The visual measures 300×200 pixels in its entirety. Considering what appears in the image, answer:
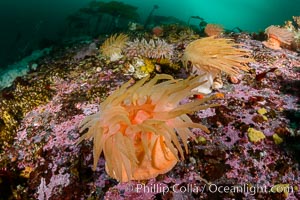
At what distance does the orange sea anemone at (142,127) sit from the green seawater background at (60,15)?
490 inches

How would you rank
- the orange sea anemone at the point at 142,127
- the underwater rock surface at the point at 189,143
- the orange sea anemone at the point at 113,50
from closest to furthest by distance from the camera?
the orange sea anemone at the point at 142,127
the underwater rock surface at the point at 189,143
the orange sea anemone at the point at 113,50

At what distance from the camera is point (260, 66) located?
5000mm

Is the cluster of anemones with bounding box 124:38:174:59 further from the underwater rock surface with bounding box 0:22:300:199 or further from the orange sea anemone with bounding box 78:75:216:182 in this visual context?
the orange sea anemone with bounding box 78:75:216:182

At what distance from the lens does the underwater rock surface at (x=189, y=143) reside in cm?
301

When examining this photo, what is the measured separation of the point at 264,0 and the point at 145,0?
89.1 feet

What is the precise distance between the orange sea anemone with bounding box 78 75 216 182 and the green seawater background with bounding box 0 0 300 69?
12.5m

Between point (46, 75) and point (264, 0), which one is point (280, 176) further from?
point (264, 0)

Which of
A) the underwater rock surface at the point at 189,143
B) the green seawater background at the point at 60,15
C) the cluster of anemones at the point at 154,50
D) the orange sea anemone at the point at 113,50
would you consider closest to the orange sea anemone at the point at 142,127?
the underwater rock surface at the point at 189,143

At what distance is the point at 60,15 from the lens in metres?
36.1

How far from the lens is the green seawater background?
938 inches

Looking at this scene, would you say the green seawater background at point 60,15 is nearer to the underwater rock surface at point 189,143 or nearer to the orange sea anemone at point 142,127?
the underwater rock surface at point 189,143

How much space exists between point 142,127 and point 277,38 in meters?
4.56

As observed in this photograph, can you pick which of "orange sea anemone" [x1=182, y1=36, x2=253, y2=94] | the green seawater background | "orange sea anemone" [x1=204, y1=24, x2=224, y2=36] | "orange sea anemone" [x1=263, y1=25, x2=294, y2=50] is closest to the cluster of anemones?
"orange sea anemone" [x1=182, y1=36, x2=253, y2=94]

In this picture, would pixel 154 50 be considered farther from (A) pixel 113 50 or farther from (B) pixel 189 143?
(B) pixel 189 143
